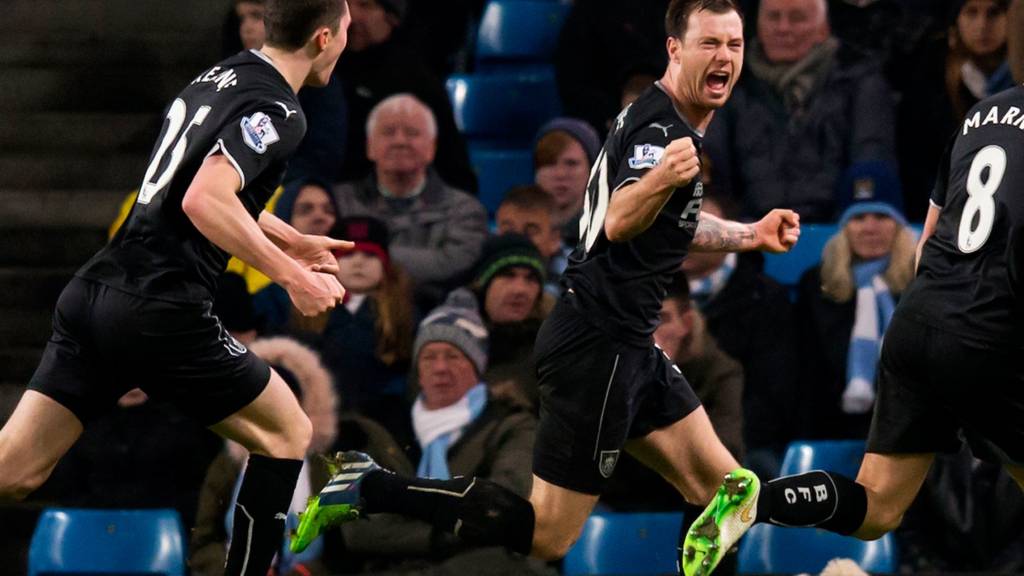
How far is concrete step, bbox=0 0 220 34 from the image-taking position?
11.4 m

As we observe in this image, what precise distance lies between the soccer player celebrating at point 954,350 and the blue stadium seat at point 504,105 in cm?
501

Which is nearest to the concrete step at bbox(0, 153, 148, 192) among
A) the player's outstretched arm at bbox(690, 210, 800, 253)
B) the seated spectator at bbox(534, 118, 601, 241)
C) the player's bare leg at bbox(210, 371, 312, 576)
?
the seated spectator at bbox(534, 118, 601, 241)

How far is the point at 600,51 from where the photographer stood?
1074 cm

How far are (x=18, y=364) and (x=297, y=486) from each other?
2.37 m

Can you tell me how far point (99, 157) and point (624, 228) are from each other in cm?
543

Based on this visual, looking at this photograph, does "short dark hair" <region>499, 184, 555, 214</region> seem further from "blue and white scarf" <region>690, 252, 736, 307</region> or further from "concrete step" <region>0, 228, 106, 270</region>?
"concrete step" <region>0, 228, 106, 270</region>

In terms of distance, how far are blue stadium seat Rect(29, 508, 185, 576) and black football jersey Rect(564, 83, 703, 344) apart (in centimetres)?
258

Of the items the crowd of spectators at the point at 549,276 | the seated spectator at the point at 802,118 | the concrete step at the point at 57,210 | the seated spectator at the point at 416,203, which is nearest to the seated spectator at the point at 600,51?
the crowd of spectators at the point at 549,276

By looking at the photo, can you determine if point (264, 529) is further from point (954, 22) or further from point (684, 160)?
point (954, 22)

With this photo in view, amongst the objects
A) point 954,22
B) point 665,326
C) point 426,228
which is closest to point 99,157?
point 426,228

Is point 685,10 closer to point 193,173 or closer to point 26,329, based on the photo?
point 193,173

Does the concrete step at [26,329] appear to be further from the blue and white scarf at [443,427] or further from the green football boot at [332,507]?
the green football boot at [332,507]

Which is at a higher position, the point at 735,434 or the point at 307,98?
the point at 307,98

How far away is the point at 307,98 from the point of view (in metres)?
10.0
